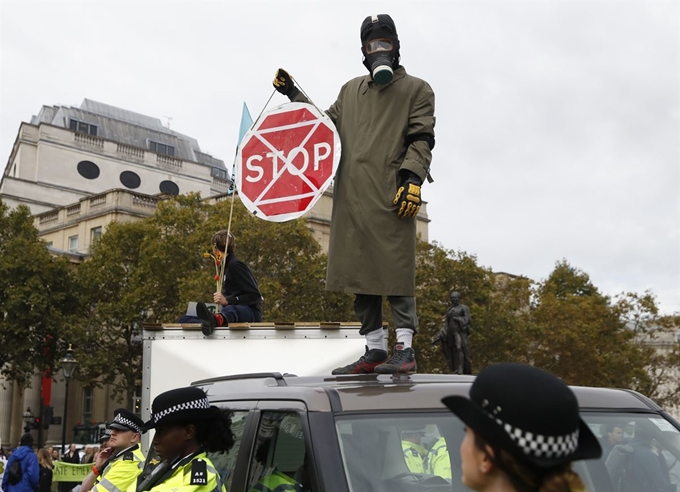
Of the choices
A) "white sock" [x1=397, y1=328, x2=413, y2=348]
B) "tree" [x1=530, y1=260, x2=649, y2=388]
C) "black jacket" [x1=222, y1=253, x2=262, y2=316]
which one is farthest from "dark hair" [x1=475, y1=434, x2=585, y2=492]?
"tree" [x1=530, y1=260, x2=649, y2=388]

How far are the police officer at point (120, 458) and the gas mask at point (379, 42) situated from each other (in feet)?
8.86

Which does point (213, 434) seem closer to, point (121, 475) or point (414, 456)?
point (414, 456)

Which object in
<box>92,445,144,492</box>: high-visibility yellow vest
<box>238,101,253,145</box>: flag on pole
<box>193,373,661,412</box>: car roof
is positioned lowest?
<box>92,445,144,492</box>: high-visibility yellow vest

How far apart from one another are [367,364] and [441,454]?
5.82ft

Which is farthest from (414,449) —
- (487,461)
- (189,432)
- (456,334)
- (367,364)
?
(456,334)

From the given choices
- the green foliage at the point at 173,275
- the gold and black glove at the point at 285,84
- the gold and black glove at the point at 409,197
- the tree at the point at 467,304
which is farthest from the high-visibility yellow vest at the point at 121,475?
the tree at the point at 467,304

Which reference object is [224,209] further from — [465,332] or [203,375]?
[203,375]

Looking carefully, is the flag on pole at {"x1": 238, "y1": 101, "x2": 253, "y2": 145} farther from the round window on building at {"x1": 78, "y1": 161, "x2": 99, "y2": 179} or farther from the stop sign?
the round window on building at {"x1": 78, "y1": 161, "x2": 99, "y2": 179}

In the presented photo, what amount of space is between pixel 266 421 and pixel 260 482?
247mm

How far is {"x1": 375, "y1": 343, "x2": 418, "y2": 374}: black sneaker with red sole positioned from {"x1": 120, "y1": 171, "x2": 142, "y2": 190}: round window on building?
250ft

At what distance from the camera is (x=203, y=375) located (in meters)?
7.77

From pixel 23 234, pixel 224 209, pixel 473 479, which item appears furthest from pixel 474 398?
pixel 23 234

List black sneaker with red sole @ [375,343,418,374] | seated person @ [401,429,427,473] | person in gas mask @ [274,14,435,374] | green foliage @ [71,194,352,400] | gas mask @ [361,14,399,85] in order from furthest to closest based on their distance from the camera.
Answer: green foliage @ [71,194,352,400] → gas mask @ [361,14,399,85] → person in gas mask @ [274,14,435,374] → black sneaker with red sole @ [375,343,418,374] → seated person @ [401,429,427,473]

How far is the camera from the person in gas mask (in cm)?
546
